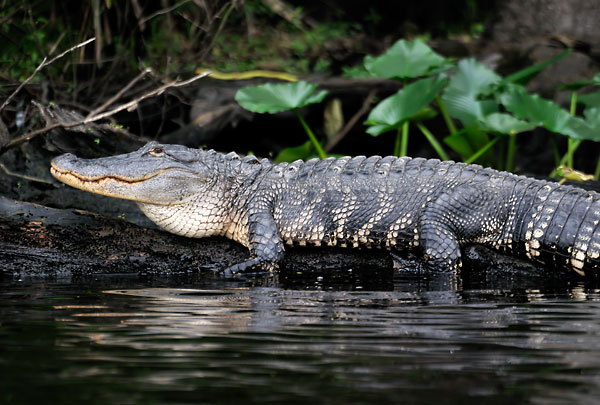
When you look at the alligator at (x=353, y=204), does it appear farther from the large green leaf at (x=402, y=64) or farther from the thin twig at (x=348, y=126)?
the thin twig at (x=348, y=126)

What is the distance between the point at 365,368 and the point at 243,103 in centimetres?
501

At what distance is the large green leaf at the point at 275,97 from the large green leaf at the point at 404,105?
0.60m

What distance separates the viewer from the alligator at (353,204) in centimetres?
552

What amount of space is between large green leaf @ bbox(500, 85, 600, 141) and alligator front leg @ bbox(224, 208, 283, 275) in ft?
9.59

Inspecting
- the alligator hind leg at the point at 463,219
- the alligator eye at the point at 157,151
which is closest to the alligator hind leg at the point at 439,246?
the alligator hind leg at the point at 463,219

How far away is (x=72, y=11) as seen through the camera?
30.7ft

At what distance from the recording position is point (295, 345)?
307 centimetres

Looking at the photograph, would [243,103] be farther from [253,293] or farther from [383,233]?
[253,293]

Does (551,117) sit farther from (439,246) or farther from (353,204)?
(353,204)

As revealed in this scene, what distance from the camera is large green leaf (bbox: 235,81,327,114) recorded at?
7352 millimetres

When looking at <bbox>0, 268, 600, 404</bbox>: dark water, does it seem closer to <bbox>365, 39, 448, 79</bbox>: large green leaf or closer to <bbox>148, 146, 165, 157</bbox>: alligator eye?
<bbox>148, 146, 165, 157</bbox>: alligator eye

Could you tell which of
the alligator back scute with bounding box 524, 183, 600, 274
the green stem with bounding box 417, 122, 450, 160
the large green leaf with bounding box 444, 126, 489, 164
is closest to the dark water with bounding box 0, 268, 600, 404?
the alligator back scute with bounding box 524, 183, 600, 274

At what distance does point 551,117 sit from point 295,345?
4976 mm

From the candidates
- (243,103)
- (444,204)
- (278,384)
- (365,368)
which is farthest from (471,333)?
(243,103)
